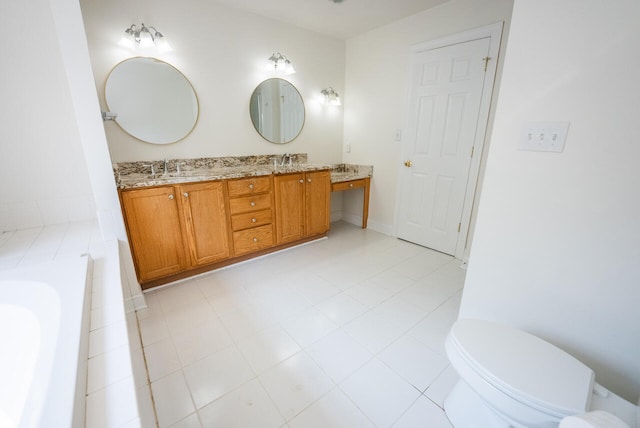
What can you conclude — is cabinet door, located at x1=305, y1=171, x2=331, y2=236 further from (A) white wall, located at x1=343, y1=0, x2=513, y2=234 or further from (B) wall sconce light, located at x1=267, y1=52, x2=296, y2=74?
→ (B) wall sconce light, located at x1=267, y1=52, x2=296, y2=74

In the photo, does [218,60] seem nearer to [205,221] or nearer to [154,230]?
[205,221]

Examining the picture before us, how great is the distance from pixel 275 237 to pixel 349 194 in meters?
1.45

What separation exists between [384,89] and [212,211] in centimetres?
229

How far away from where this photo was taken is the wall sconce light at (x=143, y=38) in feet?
6.50

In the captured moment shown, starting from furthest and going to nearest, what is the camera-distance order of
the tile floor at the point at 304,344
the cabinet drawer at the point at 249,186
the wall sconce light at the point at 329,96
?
the wall sconce light at the point at 329,96 → the cabinet drawer at the point at 249,186 → the tile floor at the point at 304,344

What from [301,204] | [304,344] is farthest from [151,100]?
[304,344]

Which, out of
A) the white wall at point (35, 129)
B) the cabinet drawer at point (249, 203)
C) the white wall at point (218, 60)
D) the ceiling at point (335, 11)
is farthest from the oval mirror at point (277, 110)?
the white wall at point (35, 129)

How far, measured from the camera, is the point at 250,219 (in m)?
2.44

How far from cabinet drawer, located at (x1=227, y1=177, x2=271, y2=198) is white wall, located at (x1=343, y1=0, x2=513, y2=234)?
1.48 m

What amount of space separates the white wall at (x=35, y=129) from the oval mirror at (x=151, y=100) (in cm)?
34

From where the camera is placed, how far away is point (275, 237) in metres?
2.66

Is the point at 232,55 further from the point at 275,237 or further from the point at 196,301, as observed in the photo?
the point at 196,301

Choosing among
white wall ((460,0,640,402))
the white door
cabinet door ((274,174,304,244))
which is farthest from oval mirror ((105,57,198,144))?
white wall ((460,0,640,402))

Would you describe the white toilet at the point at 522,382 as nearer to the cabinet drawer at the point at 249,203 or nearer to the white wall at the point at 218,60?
the cabinet drawer at the point at 249,203
